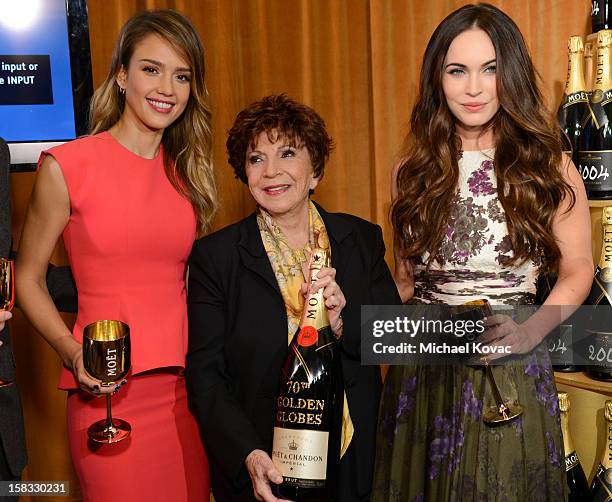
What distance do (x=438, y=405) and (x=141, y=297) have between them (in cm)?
69

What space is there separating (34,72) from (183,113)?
65 cm

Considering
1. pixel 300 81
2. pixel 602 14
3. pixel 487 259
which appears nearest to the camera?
pixel 487 259

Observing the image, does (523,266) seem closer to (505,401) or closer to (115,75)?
(505,401)

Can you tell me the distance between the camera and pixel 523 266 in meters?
1.73

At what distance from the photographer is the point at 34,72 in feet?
7.75

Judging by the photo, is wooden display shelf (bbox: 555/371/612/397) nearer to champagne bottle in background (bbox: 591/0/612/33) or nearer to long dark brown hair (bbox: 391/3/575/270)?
long dark brown hair (bbox: 391/3/575/270)

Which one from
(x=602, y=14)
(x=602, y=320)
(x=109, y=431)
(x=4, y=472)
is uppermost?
(x=602, y=14)

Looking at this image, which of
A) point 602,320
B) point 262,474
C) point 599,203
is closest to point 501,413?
point 262,474

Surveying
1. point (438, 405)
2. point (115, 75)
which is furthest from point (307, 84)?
point (438, 405)

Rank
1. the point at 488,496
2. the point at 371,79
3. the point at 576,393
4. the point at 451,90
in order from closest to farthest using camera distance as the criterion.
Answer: the point at 488,496
the point at 451,90
the point at 576,393
the point at 371,79

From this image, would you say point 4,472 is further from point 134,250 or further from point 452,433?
point 452,433

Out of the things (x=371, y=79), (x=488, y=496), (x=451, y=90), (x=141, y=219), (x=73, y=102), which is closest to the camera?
(x=488, y=496)

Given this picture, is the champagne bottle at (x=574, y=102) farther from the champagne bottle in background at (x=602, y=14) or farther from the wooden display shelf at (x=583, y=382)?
the wooden display shelf at (x=583, y=382)

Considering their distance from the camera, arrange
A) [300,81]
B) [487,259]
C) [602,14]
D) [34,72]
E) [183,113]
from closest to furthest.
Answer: [487,259]
[183,113]
[602,14]
[34,72]
[300,81]
